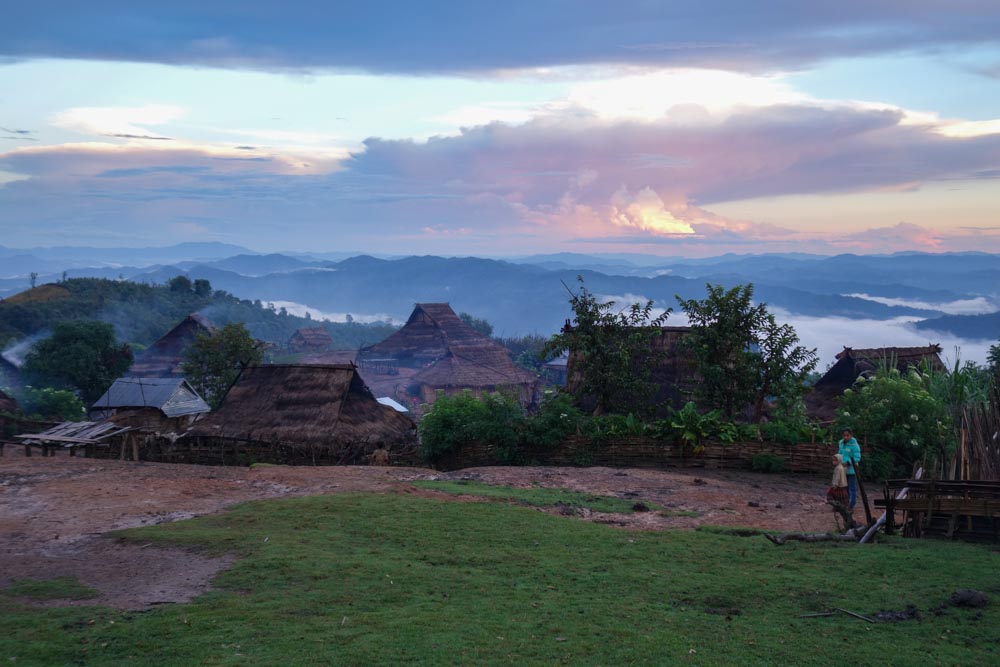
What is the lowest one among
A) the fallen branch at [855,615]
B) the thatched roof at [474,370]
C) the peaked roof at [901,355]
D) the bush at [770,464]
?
the fallen branch at [855,615]

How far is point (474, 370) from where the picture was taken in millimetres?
52469

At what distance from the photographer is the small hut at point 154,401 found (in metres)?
31.9

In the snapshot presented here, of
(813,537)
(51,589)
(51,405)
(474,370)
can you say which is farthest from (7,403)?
(813,537)

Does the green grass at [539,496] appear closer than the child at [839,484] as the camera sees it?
No

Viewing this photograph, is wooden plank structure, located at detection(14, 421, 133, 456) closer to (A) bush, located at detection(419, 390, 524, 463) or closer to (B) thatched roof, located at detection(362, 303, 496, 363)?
(A) bush, located at detection(419, 390, 524, 463)

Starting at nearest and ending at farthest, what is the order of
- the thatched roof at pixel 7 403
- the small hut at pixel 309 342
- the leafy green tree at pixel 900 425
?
the leafy green tree at pixel 900 425 → the thatched roof at pixel 7 403 → the small hut at pixel 309 342

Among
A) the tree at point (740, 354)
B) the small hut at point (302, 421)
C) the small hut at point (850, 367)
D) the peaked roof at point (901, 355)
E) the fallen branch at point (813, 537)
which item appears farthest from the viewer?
the small hut at point (850, 367)

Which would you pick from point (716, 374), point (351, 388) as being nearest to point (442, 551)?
point (716, 374)

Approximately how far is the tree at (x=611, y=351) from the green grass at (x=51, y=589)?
49.2ft

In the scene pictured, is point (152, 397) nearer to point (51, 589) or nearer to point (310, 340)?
point (51, 589)

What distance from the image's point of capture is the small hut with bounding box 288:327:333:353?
76244 mm

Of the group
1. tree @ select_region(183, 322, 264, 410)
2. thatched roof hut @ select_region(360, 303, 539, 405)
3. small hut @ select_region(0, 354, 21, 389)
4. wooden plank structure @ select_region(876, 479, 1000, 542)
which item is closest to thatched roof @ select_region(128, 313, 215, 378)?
small hut @ select_region(0, 354, 21, 389)

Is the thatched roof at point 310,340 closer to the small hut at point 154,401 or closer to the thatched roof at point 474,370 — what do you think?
the thatched roof at point 474,370

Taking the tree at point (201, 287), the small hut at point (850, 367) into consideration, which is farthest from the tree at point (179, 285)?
the small hut at point (850, 367)
